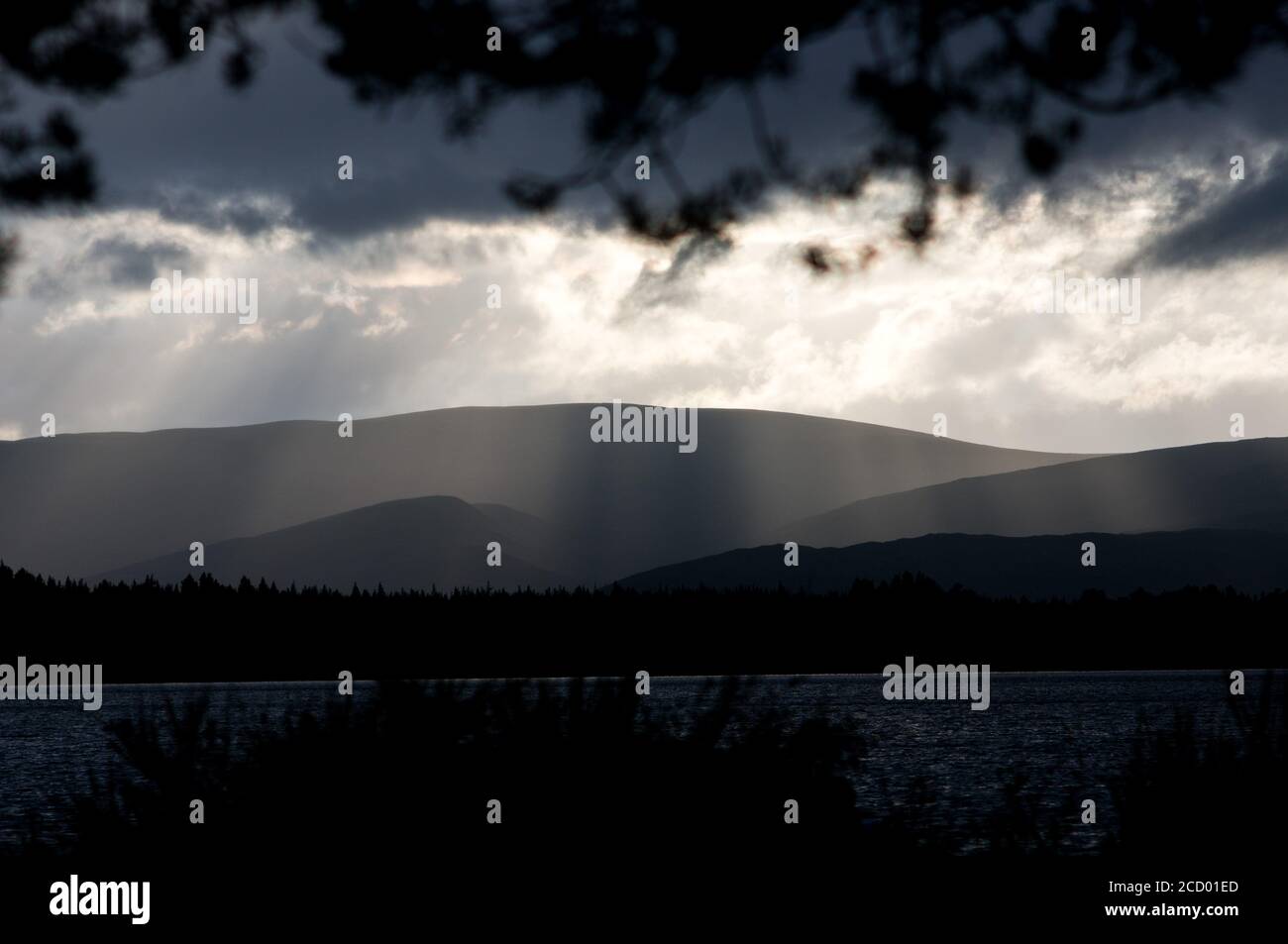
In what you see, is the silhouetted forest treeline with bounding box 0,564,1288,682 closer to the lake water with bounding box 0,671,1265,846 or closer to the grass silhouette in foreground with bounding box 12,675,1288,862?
Answer: the lake water with bounding box 0,671,1265,846

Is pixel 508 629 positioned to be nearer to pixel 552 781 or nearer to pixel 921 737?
pixel 921 737

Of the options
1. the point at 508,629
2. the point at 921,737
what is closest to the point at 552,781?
the point at 921,737

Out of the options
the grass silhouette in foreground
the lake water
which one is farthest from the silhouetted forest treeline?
the grass silhouette in foreground

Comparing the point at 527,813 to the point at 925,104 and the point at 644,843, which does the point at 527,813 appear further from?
the point at 925,104

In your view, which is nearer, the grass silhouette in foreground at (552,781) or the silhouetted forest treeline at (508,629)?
the grass silhouette in foreground at (552,781)

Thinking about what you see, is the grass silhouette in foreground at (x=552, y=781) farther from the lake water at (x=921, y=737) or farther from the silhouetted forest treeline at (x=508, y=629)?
the silhouetted forest treeline at (x=508, y=629)

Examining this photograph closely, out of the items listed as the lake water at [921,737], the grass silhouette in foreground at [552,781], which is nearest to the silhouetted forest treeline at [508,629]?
the lake water at [921,737]

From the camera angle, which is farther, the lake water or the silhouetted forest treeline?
the silhouetted forest treeline

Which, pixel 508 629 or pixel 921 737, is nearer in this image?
pixel 921 737
